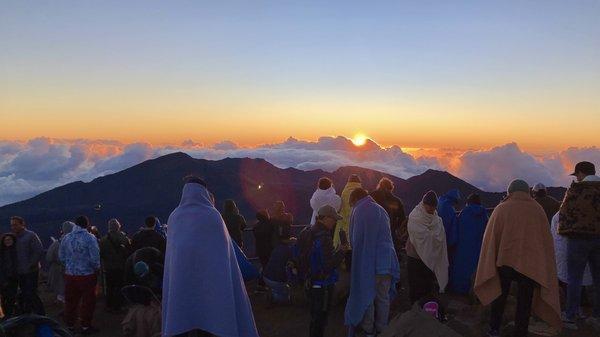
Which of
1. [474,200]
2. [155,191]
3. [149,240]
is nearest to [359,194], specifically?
[474,200]

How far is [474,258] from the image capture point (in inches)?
340

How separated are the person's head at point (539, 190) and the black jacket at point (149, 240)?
19.9 ft

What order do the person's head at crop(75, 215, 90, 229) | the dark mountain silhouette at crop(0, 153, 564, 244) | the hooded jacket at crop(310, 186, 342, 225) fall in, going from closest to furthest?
the person's head at crop(75, 215, 90, 229) < the hooded jacket at crop(310, 186, 342, 225) < the dark mountain silhouette at crop(0, 153, 564, 244)

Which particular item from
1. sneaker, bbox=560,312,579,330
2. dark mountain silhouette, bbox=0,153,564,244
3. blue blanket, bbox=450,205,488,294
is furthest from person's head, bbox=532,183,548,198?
dark mountain silhouette, bbox=0,153,564,244

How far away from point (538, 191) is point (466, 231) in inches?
52.2

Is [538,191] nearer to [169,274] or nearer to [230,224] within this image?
[230,224]

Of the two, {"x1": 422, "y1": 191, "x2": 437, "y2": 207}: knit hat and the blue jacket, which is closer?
{"x1": 422, "y1": 191, "x2": 437, "y2": 207}: knit hat

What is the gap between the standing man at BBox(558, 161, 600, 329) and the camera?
647 centimetres

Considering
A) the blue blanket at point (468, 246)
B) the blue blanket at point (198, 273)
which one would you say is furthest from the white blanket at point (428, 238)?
the blue blanket at point (198, 273)

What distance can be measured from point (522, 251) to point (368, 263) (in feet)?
5.81

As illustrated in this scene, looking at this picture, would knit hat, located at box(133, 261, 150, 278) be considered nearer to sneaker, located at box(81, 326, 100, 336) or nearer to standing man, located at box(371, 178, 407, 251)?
sneaker, located at box(81, 326, 100, 336)

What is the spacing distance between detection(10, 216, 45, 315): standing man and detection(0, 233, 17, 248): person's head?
0.07 meters

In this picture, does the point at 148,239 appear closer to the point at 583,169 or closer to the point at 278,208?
the point at 278,208

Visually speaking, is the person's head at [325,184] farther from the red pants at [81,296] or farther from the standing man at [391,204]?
the red pants at [81,296]
